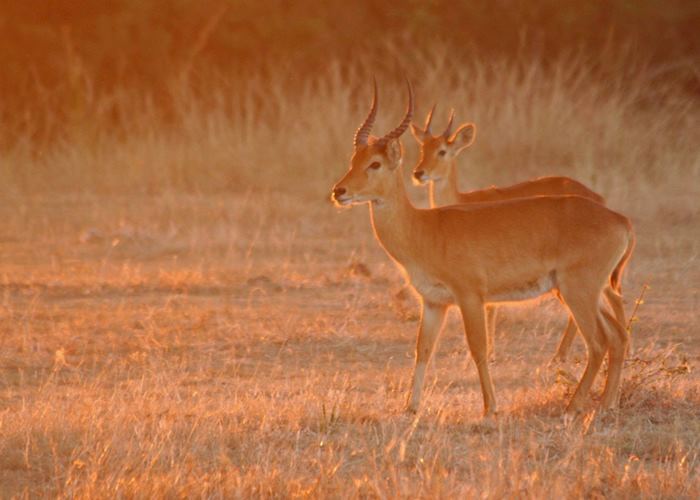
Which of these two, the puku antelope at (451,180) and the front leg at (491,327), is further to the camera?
the puku antelope at (451,180)

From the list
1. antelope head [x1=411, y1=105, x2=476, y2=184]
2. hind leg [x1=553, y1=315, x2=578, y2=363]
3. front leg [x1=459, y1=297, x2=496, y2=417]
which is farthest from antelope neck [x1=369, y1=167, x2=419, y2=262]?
antelope head [x1=411, y1=105, x2=476, y2=184]

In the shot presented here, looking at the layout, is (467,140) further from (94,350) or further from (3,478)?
(3,478)

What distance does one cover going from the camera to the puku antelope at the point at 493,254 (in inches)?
287

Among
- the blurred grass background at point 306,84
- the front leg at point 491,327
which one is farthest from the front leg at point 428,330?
the blurred grass background at point 306,84

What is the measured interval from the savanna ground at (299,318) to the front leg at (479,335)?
0.35 ft

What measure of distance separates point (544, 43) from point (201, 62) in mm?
5745

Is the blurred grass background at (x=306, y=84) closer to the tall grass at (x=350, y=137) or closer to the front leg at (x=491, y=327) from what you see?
the tall grass at (x=350, y=137)

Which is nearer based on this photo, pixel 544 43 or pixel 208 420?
pixel 208 420

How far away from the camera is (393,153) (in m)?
7.57

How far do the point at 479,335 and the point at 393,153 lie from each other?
1100mm

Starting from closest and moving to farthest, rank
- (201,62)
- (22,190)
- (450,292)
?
(450,292) → (22,190) → (201,62)

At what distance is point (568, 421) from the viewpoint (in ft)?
22.7

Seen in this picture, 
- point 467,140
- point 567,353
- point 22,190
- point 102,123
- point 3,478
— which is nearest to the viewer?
point 3,478

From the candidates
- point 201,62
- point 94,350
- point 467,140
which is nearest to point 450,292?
point 94,350
